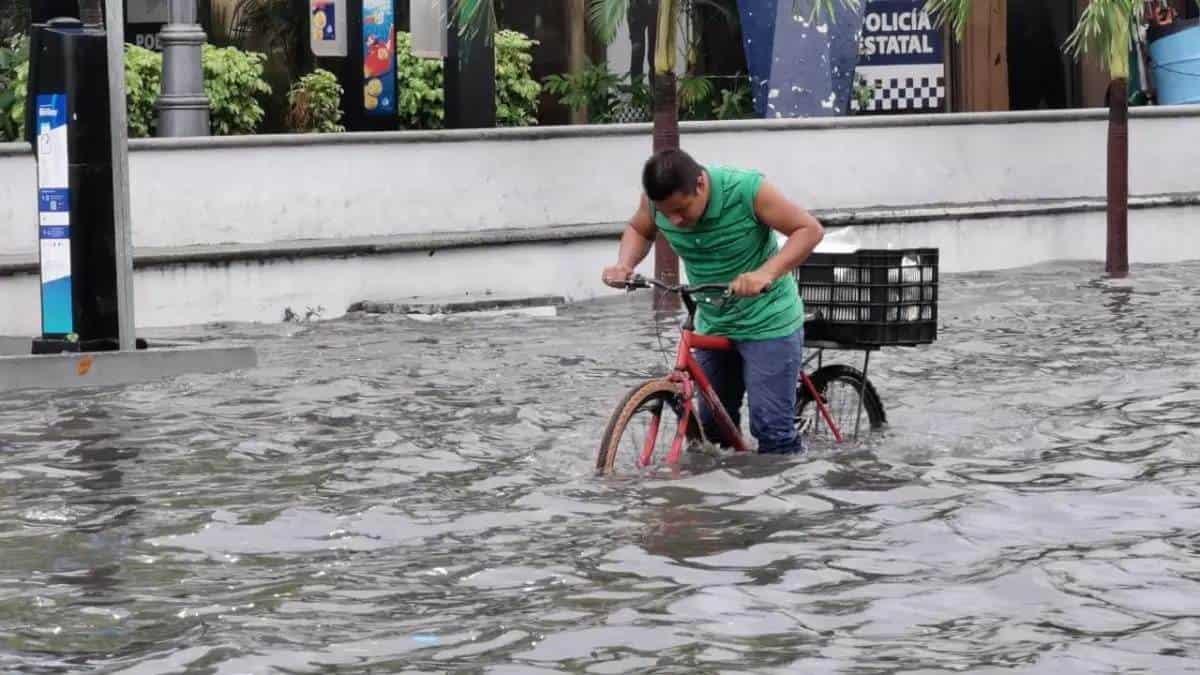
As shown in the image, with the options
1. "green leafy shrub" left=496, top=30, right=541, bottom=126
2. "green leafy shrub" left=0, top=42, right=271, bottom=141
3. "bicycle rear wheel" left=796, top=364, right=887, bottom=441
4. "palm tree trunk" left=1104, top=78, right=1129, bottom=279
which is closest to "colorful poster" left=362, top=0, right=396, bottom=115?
"green leafy shrub" left=0, top=42, right=271, bottom=141

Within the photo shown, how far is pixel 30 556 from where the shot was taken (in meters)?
8.41

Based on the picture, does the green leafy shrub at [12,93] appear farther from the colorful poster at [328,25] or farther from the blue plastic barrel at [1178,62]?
the blue plastic barrel at [1178,62]

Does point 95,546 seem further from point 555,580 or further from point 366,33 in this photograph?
point 366,33

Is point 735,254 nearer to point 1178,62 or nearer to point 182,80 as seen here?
point 182,80

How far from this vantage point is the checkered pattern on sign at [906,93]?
25.4 m

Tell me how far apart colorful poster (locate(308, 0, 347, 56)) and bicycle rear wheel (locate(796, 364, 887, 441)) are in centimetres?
1129

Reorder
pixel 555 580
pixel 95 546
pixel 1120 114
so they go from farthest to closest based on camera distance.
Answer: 1. pixel 1120 114
2. pixel 95 546
3. pixel 555 580

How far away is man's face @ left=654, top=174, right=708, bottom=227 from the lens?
900 cm

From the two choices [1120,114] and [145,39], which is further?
[145,39]

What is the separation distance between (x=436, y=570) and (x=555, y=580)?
439 mm

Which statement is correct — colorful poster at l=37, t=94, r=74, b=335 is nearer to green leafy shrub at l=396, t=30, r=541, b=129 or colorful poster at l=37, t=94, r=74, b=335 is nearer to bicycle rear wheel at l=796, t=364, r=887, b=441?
bicycle rear wheel at l=796, t=364, r=887, b=441

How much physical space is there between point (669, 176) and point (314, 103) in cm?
1172

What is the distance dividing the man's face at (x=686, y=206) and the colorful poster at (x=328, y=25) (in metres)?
12.3

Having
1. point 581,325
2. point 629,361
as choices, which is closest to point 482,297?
point 581,325
